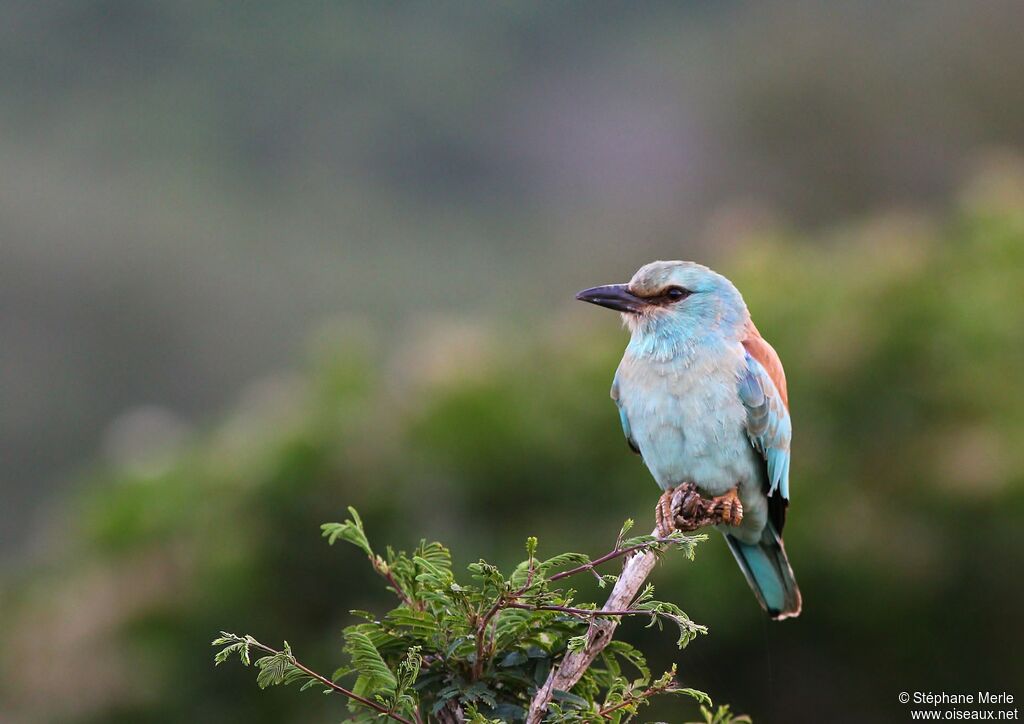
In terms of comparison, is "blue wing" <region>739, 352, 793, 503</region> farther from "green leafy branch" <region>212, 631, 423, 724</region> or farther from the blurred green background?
the blurred green background

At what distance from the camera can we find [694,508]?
4.09 meters

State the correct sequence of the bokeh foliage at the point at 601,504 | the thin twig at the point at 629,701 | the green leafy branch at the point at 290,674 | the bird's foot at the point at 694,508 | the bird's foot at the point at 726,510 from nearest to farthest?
1. the green leafy branch at the point at 290,674
2. the thin twig at the point at 629,701
3. the bird's foot at the point at 694,508
4. the bird's foot at the point at 726,510
5. the bokeh foliage at the point at 601,504

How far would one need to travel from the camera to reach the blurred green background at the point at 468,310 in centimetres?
779

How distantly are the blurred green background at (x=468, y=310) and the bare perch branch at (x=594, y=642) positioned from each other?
4336 mm

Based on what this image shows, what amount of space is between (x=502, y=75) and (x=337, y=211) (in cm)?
544

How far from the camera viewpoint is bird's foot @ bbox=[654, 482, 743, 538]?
402 cm

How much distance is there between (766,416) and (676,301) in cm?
49

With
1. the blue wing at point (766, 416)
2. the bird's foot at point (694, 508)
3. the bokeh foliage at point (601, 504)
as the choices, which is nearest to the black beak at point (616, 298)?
the blue wing at point (766, 416)

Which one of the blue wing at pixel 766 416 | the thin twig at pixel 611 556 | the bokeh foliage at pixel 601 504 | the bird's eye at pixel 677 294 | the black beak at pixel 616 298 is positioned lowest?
the thin twig at pixel 611 556

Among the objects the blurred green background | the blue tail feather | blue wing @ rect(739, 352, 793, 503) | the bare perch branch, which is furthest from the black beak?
the blurred green background

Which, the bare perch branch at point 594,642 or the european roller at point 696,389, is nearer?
the bare perch branch at point 594,642

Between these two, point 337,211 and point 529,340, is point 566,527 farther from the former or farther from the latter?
point 337,211

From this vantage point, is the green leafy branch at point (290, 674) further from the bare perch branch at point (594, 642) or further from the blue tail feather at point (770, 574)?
the blue tail feather at point (770, 574)

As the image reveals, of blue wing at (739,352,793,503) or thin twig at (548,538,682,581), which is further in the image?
blue wing at (739,352,793,503)
